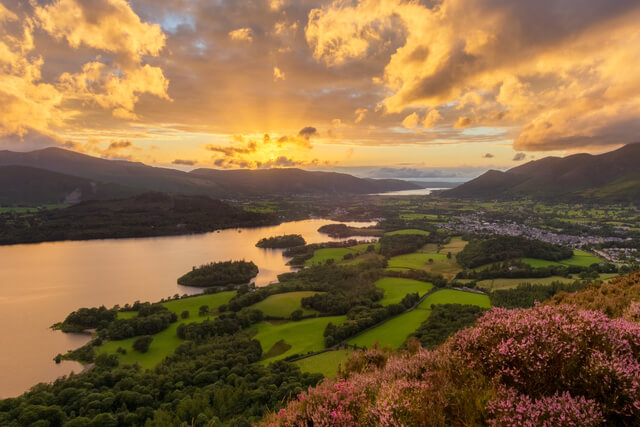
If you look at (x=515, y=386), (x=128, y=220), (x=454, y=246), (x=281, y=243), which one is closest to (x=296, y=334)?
(x=515, y=386)

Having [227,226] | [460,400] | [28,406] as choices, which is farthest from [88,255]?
[460,400]

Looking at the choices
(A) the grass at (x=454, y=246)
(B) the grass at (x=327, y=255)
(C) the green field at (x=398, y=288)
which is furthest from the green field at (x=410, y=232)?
(C) the green field at (x=398, y=288)

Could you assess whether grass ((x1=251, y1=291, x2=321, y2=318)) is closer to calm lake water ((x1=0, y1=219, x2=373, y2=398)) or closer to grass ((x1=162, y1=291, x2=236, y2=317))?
grass ((x1=162, y1=291, x2=236, y2=317))

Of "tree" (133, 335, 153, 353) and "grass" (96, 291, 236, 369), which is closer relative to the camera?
"grass" (96, 291, 236, 369)

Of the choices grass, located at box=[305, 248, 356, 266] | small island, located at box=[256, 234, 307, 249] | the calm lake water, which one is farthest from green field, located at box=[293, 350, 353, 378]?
small island, located at box=[256, 234, 307, 249]

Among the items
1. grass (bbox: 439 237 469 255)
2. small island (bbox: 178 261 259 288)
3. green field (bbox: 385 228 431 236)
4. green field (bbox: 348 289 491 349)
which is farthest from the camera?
green field (bbox: 385 228 431 236)

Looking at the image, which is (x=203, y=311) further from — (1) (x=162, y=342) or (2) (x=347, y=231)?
(2) (x=347, y=231)
